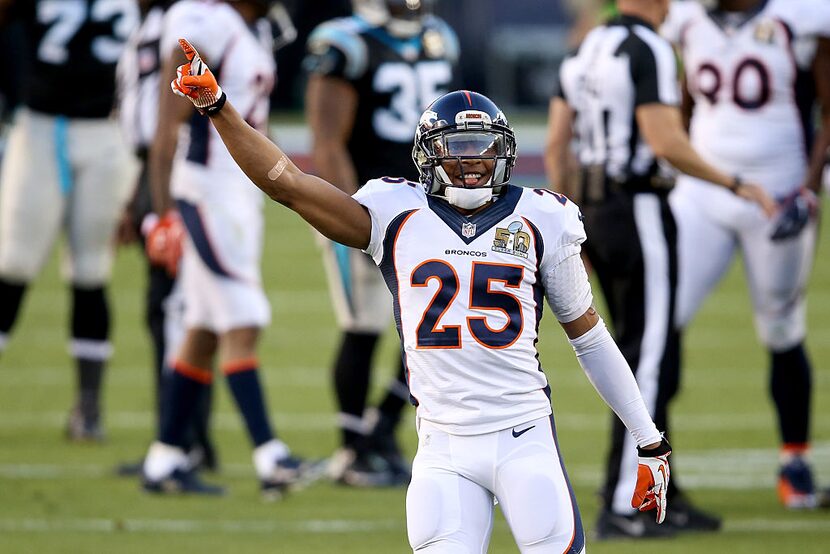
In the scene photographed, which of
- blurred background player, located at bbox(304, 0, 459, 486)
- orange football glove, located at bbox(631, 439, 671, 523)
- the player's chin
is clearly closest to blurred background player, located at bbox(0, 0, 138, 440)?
blurred background player, located at bbox(304, 0, 459, 486)

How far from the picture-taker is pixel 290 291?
1280 centimetres

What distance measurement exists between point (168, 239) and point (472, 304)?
2.55m

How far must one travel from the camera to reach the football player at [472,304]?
12.5 feet

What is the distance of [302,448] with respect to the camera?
736cm

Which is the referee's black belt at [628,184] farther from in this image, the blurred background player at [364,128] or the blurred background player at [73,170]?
the blurred background player at [73,170]

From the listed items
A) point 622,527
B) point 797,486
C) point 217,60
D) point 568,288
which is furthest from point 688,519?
point 217,60

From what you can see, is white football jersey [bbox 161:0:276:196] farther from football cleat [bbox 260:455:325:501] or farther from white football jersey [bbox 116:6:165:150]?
football cleat [bbox 260:455:325:501]

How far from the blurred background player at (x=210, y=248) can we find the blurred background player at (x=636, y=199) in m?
1.35

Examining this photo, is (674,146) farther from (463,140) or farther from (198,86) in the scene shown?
(198,86)

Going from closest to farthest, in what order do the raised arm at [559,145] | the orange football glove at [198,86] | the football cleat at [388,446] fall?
the orange football glove at [198,86]
the raised arm at [559,145]
the football cleat at [388,446]

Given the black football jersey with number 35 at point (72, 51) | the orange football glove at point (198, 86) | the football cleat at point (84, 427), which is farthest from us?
the football cleat at point (84, 427)

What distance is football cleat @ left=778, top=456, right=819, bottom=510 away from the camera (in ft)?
20.1

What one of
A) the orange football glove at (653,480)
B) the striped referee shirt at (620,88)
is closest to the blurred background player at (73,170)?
the striped referee shirt at (620,88)

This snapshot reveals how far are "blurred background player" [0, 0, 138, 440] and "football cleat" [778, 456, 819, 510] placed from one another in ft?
10.7
